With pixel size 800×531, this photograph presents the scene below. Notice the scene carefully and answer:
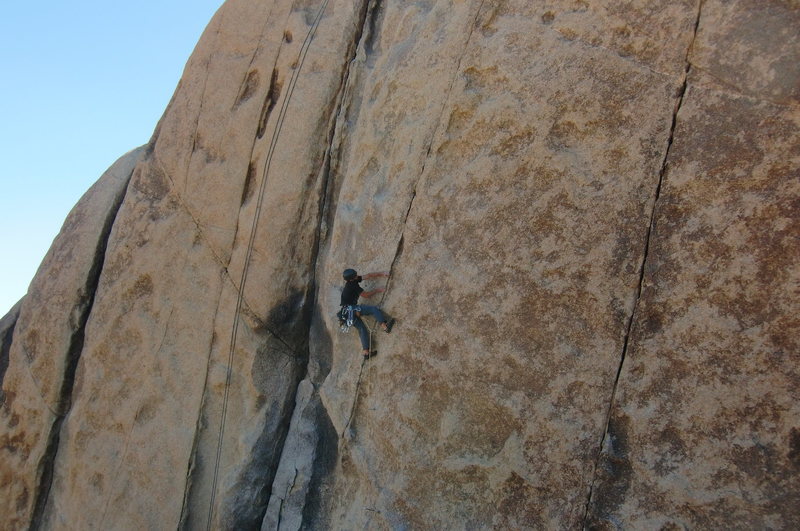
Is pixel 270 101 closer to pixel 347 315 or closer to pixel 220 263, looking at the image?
pixel 220 263

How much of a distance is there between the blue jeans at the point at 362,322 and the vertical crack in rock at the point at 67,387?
3.24 metres

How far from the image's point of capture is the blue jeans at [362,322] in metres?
5.55

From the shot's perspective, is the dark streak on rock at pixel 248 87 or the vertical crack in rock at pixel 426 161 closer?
the vertical crack in rock at pixel 426 161

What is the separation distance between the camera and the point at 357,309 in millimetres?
5605

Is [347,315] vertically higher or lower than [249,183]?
lower

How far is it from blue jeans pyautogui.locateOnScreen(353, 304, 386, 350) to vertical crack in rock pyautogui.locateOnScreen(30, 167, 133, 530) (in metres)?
3.24

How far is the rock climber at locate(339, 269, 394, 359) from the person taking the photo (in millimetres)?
5570

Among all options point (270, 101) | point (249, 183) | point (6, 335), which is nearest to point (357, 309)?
point (249, 183)

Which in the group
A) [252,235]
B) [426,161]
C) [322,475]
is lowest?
[322,475]

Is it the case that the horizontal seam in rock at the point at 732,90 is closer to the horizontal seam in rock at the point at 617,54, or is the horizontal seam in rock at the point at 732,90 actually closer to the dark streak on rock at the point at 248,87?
the horizontal seam in rock at the point at 617,54

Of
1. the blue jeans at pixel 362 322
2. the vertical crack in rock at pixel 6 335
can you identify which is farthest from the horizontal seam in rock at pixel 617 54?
the vertical crack in rock at pixel 6 335

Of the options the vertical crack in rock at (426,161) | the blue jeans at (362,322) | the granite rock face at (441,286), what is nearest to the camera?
the granite rock face at (441,286)

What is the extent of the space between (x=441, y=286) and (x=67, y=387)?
165 inches

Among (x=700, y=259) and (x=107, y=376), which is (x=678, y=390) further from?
(x=107, y=376)
